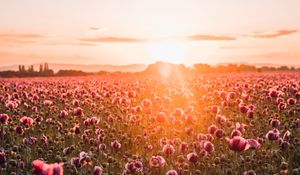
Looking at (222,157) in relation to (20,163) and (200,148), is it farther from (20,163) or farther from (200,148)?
(20,163)

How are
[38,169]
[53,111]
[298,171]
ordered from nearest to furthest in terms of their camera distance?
[38,169], [298,171], [53,111]

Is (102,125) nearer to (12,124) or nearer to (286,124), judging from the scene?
(12,124)

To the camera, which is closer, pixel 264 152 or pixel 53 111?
pixel 264 152

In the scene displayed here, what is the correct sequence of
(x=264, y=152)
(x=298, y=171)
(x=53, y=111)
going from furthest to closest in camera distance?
(x=53, y=111) < (x=264, y=152) < (x=298, y=171)

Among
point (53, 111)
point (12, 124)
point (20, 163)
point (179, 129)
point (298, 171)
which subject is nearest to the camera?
point (298, 171)

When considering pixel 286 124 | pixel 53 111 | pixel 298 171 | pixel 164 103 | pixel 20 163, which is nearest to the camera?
pixel 298 171

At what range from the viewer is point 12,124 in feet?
40.0

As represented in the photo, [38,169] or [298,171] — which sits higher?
[38,169]

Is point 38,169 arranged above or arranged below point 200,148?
above

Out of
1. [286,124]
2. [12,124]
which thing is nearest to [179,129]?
[286,124]

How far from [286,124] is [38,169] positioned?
23.8 ft

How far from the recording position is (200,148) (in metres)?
8.55

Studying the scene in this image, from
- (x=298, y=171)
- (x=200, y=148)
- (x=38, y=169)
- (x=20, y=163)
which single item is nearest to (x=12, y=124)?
(x=20, y=163)

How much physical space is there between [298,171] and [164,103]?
980cm
